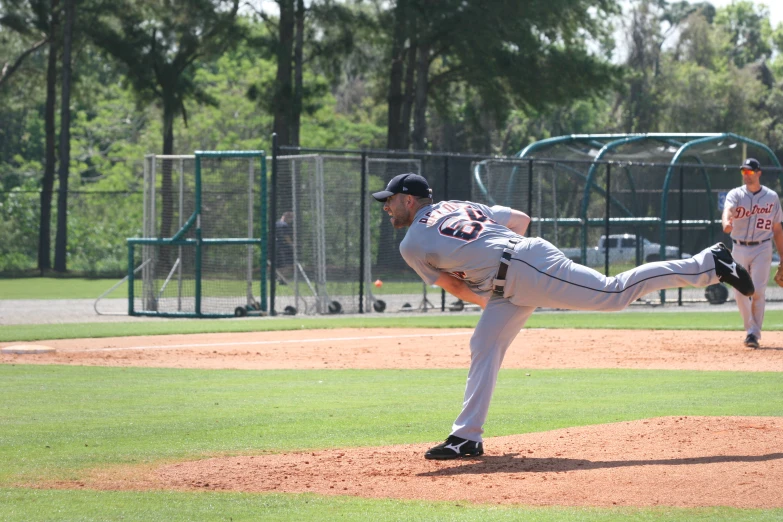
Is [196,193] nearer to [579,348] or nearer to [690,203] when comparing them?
[579,348]

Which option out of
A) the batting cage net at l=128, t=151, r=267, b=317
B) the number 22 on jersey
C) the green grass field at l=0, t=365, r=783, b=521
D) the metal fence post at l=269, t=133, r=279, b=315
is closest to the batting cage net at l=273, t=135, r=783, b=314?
the metal fence post at l=269, t=133, r=279, b=315

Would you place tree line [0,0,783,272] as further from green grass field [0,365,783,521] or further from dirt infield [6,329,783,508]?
dirt infield [6,329,783,508]

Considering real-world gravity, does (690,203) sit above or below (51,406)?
above

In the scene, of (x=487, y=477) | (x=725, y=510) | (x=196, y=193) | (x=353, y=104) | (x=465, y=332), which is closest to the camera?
(x=725, y=510)

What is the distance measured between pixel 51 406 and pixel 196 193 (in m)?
11.8

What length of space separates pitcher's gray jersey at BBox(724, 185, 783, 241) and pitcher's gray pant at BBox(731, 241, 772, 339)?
0.59 feet

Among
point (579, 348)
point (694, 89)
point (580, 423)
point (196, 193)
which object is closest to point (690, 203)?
point (196, 193)

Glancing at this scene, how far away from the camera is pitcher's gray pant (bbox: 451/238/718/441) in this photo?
6.60 m

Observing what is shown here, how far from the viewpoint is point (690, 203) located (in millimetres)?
34062

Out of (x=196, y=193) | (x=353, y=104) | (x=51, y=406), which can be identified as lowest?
(x=51, y=406)

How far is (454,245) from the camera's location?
6.55 metres

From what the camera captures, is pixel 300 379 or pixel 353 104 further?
pixel 353 104

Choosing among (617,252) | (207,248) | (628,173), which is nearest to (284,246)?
(207,248)

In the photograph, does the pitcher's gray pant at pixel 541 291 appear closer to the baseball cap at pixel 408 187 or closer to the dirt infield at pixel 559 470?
the dirt infield at pixel 559 470
